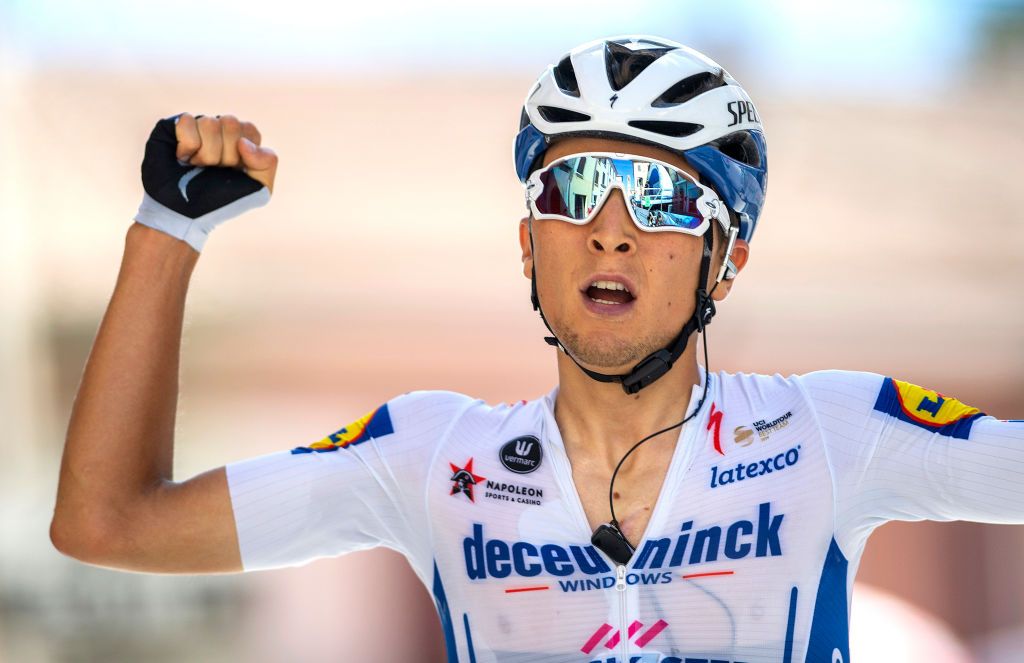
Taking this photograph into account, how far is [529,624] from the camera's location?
3273 millimetres

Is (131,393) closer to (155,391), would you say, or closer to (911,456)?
(155,391)

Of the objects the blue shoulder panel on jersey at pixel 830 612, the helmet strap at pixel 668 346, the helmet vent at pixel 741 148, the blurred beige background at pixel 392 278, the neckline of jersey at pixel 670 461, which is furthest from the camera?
the blurred beige background at pixel 392 278

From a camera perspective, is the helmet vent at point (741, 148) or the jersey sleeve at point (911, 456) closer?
the jersey sleeve at point (911, 456)

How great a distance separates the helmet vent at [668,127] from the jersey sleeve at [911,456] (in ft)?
2.69

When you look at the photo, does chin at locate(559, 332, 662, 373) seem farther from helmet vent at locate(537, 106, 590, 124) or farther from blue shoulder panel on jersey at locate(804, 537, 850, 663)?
blue shoulder panel on jersey at locate(804, 537, 850, 663)

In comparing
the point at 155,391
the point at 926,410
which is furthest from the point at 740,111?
the point at 155,391

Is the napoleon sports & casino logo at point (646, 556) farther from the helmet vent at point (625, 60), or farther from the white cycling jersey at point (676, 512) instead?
the helmet vent at point (625, 60)

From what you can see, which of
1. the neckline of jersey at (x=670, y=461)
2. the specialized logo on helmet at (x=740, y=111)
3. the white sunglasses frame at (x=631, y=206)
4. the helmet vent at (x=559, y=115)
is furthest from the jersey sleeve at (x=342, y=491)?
the specialized logo on helmet at (x=740, y=111)

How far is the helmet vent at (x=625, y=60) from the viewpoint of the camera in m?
3.56

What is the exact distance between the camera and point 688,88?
140 inches

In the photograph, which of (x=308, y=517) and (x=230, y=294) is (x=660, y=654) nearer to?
(x=308, y=517)

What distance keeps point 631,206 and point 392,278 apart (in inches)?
435

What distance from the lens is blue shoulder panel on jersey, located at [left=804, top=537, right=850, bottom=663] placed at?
10.5ft

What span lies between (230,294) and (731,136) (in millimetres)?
10421
